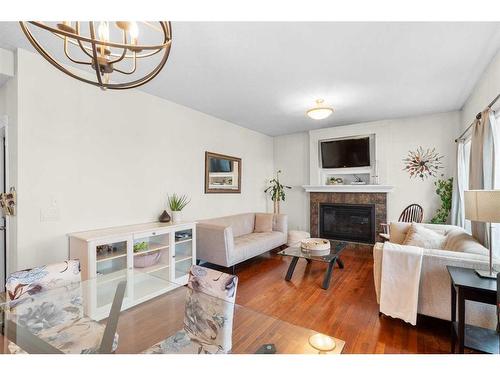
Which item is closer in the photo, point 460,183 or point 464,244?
point 464,244

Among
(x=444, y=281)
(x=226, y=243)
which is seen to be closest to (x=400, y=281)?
(x=444, y=281)

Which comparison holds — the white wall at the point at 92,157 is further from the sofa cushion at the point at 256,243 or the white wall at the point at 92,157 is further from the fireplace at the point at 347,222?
the fireplace at the point at 347,222

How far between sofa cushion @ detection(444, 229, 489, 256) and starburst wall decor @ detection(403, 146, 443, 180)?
1.92 m

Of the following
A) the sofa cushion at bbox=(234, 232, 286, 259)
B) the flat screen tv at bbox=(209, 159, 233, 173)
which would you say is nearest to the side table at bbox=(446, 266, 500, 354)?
the sofa cushion at bbox=(234, 232, 286, 259)

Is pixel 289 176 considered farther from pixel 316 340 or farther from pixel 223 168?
pixel 316 340

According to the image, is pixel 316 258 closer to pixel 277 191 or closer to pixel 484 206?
pixel 484 206

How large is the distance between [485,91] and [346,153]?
7.83ft

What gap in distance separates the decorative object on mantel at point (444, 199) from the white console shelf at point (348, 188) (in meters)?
0.72

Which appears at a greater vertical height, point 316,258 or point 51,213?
point 51,213

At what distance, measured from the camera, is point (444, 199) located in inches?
159

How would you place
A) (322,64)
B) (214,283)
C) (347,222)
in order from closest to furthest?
(214,283) → (322,64) → (347,222)

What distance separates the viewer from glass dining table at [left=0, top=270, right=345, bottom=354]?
1.27m
